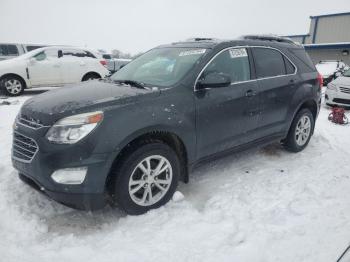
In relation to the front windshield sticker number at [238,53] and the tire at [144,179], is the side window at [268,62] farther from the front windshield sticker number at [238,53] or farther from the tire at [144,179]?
the tire at [144,179]

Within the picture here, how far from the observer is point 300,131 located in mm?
5266

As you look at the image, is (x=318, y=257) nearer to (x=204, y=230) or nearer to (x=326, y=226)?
(x=326, y=226)

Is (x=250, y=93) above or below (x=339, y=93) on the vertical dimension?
above

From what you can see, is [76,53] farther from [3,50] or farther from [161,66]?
[161,66]

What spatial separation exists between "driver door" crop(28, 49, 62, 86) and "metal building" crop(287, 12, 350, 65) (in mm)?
20706

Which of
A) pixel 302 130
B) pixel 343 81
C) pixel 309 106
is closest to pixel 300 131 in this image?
pixel 302 130

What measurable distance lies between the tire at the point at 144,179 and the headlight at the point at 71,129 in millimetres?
454

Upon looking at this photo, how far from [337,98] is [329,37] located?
2096 centimetres

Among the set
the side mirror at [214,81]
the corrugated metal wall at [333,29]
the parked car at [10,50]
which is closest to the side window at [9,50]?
the parked car at [10,50]

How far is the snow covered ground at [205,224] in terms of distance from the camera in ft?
9.00

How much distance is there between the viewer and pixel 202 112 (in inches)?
141

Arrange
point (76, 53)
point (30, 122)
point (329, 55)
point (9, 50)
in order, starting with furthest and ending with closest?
point (329, 55), point (9, 50), point (76, 53), point (30, 122)

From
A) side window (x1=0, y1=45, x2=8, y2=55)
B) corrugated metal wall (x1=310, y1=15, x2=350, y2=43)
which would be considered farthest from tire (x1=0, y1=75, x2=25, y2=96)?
corrugated metal wall (x1=310, y1=15, x2=350, y2=43)

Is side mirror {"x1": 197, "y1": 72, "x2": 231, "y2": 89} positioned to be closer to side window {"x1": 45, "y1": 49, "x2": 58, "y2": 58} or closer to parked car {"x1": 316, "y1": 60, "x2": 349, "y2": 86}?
side window {"x1": 45, "y1": 49, "x2": 58, "y2": 58}
